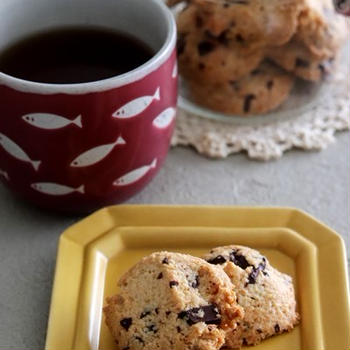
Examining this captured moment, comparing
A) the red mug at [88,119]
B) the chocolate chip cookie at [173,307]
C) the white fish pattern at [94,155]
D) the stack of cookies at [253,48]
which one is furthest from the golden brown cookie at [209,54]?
the chocolate chip cookie at [173,307]

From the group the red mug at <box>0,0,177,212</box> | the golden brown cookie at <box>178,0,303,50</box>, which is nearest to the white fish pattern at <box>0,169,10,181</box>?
the red mug at <box>0,0,177,212</box>

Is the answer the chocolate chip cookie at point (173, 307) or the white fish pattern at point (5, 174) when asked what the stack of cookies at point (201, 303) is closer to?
the chocolate chip cookie at point (173, 307)

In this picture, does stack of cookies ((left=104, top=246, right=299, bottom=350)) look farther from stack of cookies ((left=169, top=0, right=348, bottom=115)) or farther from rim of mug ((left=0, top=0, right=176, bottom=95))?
stack of cookies ((left=169, top=0, right=348, bottom=115))

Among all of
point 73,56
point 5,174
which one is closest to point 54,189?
point 5,174

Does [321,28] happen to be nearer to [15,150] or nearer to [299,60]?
[299,60]

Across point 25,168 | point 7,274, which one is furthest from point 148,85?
point 7,274
